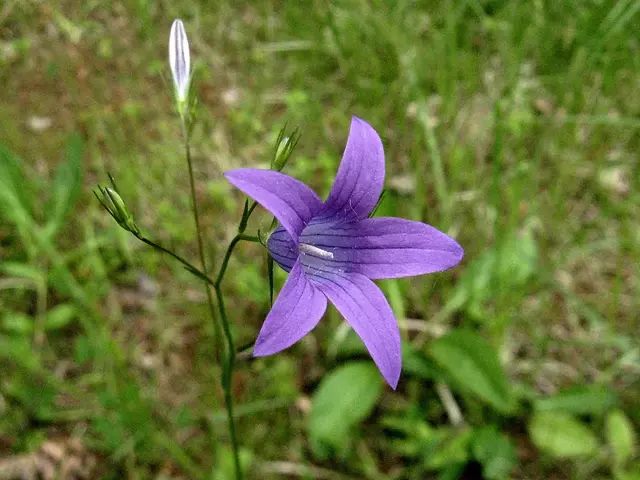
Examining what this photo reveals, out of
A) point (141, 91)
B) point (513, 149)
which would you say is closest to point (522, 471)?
point (513, 149)

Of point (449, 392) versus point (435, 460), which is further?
point (449, 392)

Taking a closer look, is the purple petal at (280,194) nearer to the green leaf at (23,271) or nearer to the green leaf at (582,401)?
the green leaf at (582,401)

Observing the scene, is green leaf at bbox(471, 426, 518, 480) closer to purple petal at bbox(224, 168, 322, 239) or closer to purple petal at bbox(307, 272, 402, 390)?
purple petal at bbox(307, 272, 402, 390)

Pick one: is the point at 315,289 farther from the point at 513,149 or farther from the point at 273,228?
the point at 513,149

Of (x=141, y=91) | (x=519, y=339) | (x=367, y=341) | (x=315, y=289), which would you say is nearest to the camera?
(x=367, y=341)

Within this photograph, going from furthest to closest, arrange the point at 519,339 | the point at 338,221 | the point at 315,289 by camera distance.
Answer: the point at 519,339
the point at 338,221
the point at 315,289

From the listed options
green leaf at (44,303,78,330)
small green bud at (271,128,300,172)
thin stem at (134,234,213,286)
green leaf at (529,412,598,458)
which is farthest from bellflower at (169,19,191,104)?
green leaf at (529,412,598,458)

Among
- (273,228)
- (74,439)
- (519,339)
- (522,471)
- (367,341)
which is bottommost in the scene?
(74,439)
